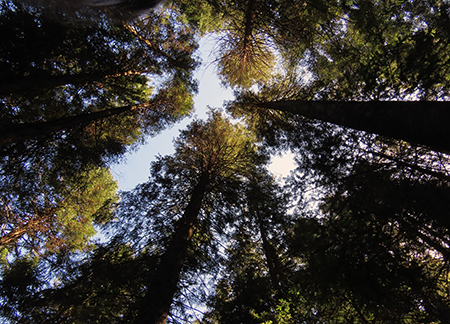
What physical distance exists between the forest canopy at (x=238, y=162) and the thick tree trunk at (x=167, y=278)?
0.12 ft

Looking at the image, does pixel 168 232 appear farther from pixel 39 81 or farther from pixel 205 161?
pixel 39 81

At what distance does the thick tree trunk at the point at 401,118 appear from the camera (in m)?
3.12

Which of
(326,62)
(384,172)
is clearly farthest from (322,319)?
(326,62)

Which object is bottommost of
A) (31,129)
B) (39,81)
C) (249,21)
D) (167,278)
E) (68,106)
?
(167,278)

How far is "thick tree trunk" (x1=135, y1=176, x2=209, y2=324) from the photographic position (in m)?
4.37

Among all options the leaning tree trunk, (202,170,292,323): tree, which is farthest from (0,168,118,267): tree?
the leaning tree trunk

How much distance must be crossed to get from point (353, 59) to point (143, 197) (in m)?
7.35

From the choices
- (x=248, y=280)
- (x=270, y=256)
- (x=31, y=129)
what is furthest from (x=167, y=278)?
(x=270, y=256)

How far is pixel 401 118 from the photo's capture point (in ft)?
11.7

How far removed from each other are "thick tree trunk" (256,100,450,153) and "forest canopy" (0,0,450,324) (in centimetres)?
3

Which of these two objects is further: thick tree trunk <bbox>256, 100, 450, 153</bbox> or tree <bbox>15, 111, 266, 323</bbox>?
tree <bbox>15, 111, 266, 323</bbox>

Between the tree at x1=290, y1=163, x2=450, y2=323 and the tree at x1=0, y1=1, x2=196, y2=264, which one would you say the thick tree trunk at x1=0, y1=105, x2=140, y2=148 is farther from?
the tree at x1=290, y1=163, x2=450, y2=323

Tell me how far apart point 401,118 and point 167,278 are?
18.4 feet

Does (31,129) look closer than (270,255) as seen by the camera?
Yes
